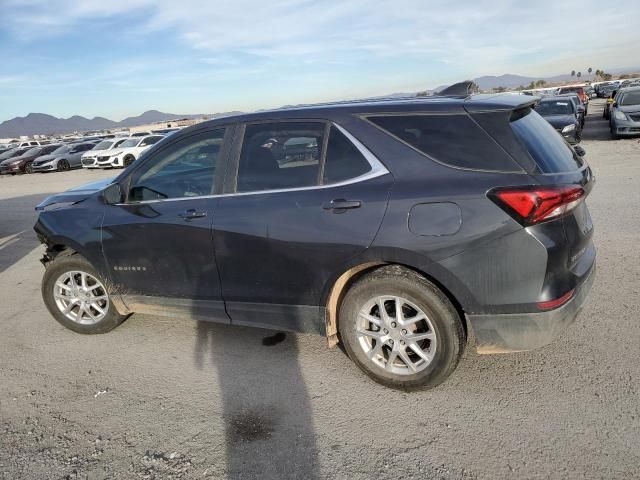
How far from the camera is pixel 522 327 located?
9.21 ft

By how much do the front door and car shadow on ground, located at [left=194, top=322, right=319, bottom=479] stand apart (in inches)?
15.4

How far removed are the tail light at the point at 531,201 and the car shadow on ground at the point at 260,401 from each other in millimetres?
1716

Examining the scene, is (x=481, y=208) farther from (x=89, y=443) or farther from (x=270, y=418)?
(x=89, y=443)

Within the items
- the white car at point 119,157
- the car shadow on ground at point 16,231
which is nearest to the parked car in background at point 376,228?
the car shadow on ground at point 16,231

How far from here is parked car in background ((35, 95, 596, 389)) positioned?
274 cm

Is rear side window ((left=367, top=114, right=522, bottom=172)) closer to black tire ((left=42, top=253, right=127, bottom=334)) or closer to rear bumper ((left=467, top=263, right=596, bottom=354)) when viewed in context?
rear bumper ((left=467, top=263, right=596, bottom=354))

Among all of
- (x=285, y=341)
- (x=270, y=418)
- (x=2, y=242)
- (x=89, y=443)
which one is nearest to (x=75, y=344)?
(x=89, y=443)

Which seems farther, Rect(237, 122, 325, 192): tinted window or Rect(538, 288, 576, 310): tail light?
Rect(237, 122, 325, 192): tinted window

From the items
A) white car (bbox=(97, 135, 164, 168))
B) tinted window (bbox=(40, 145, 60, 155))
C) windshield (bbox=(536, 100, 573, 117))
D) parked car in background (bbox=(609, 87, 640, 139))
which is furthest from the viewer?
tinted window (bbox=(40, 145, 60, 155))

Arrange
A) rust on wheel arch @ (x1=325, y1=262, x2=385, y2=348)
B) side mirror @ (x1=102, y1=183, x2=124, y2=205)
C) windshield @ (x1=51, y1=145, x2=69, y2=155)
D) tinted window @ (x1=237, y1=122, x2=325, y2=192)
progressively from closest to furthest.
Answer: rust on wheel arch @ (x1=325, y1=262, x2=385, y2=348)
tinted window @ (x1=237, y1=122, x2=325, y2=192)
side mirror @ (x1=102, y1=183, x2=124, y2=205)
windshield @ (x1=51, y1=145, x2=69, y2=155)

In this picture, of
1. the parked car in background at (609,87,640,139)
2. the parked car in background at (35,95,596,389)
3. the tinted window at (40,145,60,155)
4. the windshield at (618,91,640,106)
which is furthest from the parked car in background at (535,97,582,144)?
the tinted window at (40,145,60,155)

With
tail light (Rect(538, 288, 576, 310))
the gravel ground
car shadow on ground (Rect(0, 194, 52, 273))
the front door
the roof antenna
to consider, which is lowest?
the gravel ground

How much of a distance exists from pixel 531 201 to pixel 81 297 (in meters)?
3.81

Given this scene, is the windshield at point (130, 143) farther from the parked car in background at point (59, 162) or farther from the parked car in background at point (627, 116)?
the parked car in background at point (627, 116)
